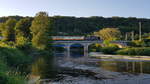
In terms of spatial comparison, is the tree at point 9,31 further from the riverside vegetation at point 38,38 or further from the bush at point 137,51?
the bush at point 137,51

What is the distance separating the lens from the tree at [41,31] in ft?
188

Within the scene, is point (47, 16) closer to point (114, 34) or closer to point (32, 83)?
point (114, 34)

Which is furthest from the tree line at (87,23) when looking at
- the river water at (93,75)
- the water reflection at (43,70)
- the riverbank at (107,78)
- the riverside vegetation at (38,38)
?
the riverbank at (107,78)

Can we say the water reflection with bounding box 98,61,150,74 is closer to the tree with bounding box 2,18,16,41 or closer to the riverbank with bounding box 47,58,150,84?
the riverbank with bounding box 47,58,150,84

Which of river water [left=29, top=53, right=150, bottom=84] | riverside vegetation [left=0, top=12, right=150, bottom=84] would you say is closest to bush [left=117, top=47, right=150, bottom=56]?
riverside vegetation [left=0, top=12, right=150, bottom=84]

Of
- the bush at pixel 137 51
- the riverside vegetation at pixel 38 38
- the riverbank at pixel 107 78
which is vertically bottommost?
the riverbank at pixel 107 78

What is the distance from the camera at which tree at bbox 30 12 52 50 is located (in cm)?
5728

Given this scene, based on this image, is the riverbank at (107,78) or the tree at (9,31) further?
the tree at (9,31)

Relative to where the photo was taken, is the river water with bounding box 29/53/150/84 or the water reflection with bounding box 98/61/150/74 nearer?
the river water with bounding box 29/53/150/84

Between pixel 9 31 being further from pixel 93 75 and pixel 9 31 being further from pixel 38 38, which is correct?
pixel 93 75

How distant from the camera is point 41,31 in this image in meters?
58.9

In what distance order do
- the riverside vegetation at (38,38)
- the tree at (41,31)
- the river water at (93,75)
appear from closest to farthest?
the river water at (93,75)
the riverside vegetation at (38,38)
the tree at (41,31)

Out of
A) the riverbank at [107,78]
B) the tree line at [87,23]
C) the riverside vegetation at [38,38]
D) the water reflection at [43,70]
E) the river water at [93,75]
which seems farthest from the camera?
the tree line at [87,23]

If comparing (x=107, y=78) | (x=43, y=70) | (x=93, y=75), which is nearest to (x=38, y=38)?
(x=43, y=70)
